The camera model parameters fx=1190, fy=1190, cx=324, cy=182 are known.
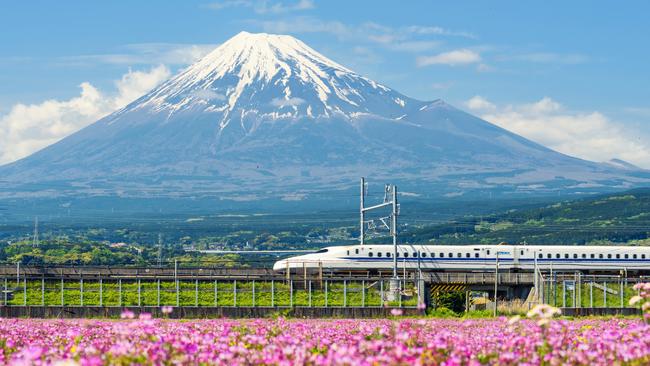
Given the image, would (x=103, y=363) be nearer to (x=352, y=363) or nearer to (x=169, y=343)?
(x=169, y=343)

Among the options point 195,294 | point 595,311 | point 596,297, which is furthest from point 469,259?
point 595,311

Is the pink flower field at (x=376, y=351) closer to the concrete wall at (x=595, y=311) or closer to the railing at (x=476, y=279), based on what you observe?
the concrete wall at (x=595, y=311)

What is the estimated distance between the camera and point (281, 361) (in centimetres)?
1170

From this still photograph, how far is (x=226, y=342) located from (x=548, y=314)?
4.35 meters

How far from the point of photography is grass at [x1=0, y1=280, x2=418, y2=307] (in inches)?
2005

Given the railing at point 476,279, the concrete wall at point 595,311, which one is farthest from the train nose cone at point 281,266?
the concrete wall at point 595,311

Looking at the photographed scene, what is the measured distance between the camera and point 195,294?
52156 millimetres

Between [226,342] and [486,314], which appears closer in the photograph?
[226,342]

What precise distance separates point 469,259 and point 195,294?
29496 millimetres

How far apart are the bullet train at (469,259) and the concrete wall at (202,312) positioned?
29068mm

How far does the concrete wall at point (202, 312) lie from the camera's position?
4206 cm

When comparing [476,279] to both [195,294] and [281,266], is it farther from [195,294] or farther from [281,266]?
[281,266]

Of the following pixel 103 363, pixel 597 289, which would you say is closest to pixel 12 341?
pixel 103 363

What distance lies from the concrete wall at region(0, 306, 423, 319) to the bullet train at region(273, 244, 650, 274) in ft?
95.4
